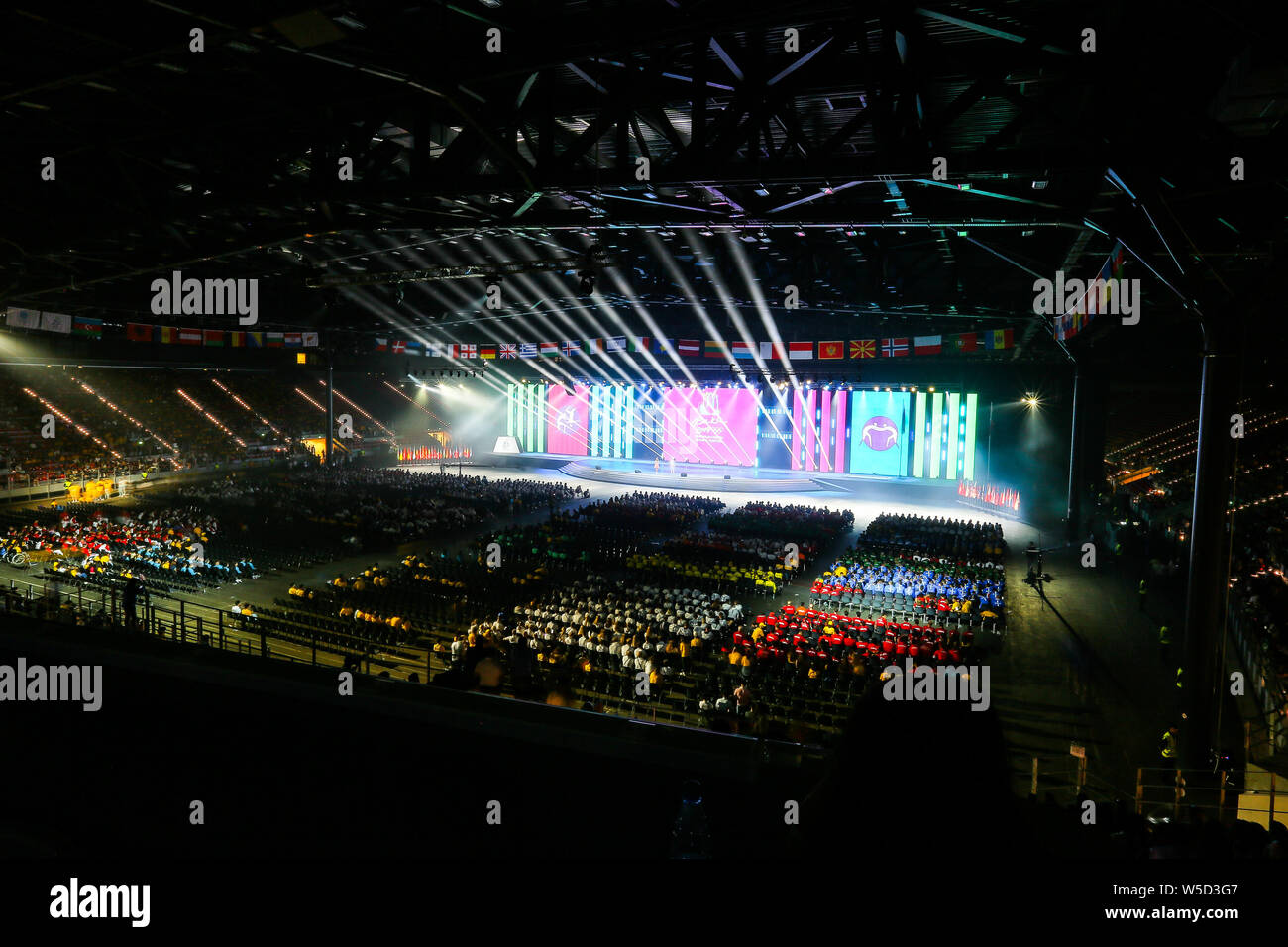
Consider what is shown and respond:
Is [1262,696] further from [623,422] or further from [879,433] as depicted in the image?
[623,422]

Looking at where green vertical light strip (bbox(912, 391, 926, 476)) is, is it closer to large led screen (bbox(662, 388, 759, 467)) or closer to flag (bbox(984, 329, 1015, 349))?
large led screen (bbox(662, 388, 759, 467))

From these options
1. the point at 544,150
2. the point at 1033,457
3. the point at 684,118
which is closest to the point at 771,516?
the point at 1033,457

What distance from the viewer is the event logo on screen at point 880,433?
34969 millimetres

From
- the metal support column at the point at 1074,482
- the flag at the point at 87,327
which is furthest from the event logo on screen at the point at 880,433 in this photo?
the flag at the point at 87,327

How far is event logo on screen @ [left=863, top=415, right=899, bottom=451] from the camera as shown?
35.0 m

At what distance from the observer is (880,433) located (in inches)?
1391

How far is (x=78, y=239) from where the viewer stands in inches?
412

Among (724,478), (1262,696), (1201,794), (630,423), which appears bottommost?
(1201,794)

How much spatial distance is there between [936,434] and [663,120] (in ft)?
97.1

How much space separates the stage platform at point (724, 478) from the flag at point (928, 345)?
9407 millimetres

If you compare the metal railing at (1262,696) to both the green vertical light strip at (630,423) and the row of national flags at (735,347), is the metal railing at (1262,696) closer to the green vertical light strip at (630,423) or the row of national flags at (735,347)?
the row of national flags at (735,347)
